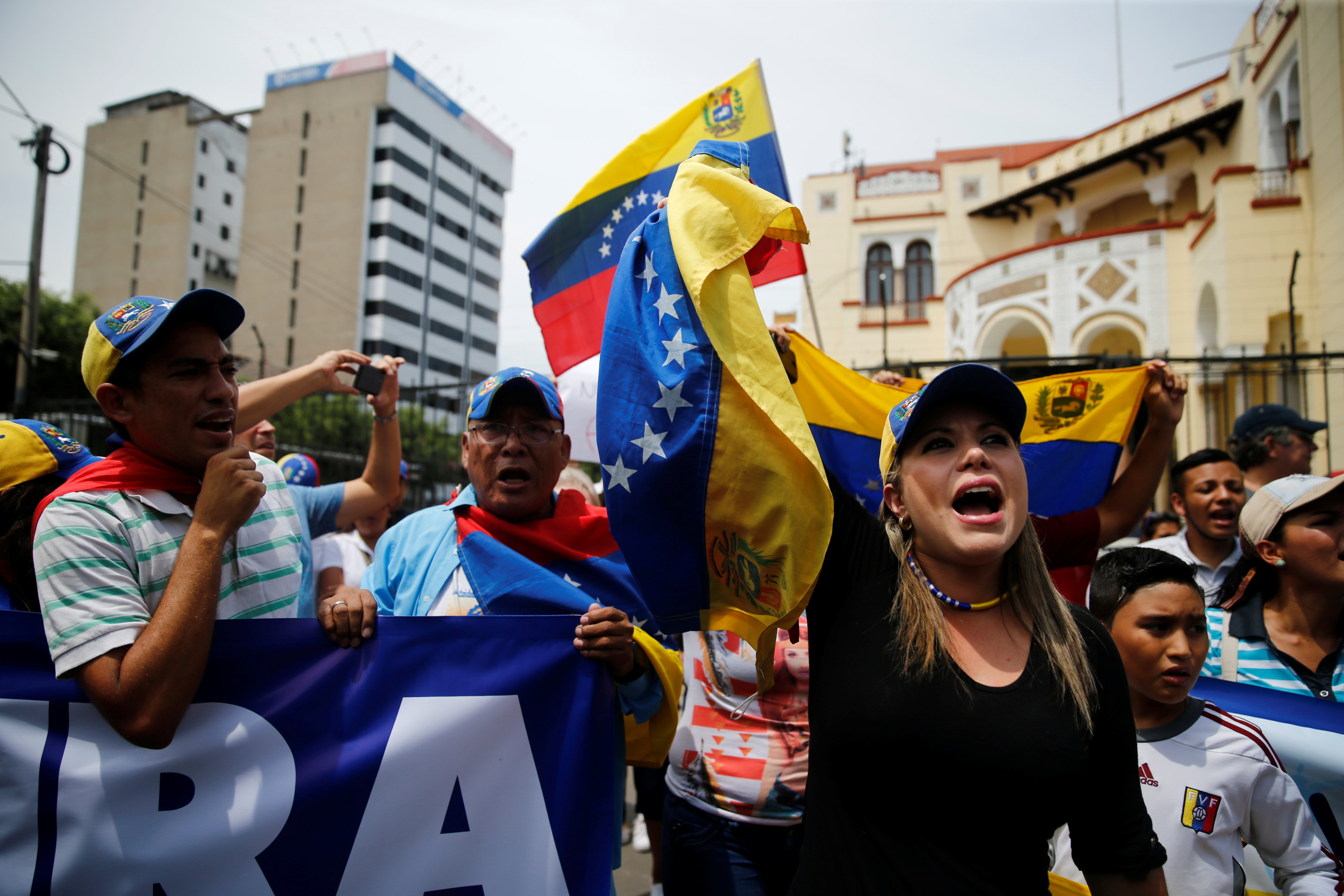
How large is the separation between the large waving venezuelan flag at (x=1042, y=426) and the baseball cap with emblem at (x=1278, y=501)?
0.86 m

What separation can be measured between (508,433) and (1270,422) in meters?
4.68

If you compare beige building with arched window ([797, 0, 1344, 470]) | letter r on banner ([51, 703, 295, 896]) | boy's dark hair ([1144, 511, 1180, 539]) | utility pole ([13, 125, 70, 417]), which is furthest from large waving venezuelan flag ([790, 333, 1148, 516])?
utility pole ([13, 125, 70, 417])

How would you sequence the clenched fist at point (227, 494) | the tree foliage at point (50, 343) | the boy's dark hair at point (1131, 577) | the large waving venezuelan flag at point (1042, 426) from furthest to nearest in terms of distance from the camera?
1. the tree foliage at point (50, 343)
2. the large waving venezuelan flag at point (1042, 426)
3. the boy's dark hair at point (1131, 577)
4. the clenched fist at point (227, 494)

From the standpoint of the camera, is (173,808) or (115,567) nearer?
(115,567)

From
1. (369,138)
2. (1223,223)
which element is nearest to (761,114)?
(1223,223)

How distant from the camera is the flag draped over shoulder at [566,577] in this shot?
232 cm

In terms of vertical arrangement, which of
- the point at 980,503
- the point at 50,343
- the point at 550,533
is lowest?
the point at 550,533

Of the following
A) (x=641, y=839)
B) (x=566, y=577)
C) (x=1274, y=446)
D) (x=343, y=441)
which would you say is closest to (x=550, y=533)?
(x=566, y=577)

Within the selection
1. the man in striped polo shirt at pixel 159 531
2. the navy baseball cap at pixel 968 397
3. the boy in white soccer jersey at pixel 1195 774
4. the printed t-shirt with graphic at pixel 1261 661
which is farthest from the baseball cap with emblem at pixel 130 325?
the printed t-shirt with graphic at pixel 1261 661

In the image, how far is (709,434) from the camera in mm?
1579

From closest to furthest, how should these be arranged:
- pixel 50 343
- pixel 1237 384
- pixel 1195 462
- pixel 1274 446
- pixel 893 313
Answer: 1. pixel 1195 462
2. pixel 1274 446
3. pixel 1237 384
4. pixel 893 313
5. pixel 50 343

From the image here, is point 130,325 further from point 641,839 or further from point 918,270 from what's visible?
Result: point 918,270

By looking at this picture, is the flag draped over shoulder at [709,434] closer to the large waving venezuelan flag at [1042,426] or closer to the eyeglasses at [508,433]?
the eyeglasses at [508,433]

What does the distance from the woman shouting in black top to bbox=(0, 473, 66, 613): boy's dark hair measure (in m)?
2.02
